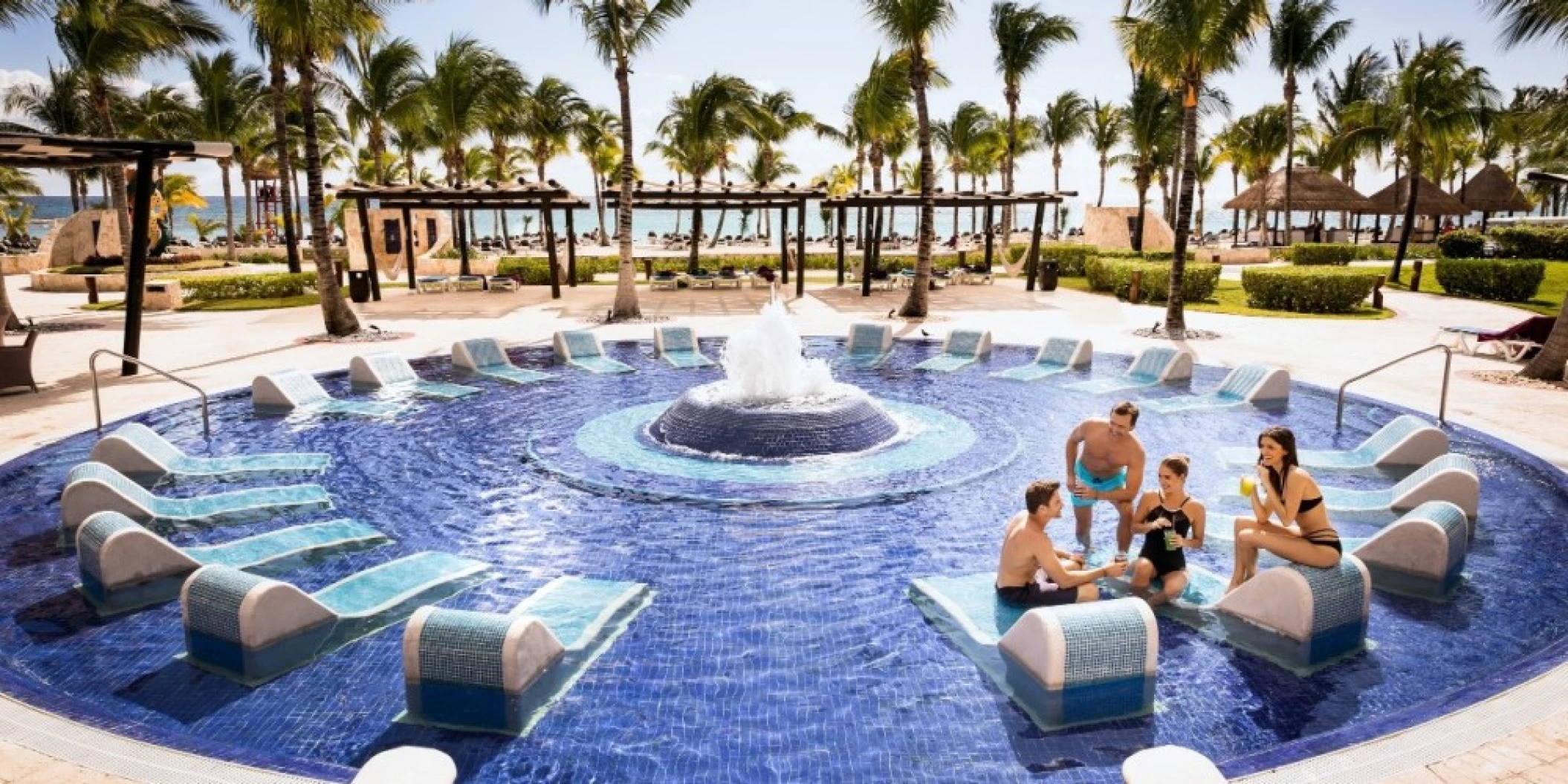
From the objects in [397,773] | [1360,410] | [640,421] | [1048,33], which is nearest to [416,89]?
[1048,33]

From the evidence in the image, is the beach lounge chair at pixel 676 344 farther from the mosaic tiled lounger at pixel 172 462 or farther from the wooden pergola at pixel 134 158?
the mosaic tiled lounger at pixel 172 462

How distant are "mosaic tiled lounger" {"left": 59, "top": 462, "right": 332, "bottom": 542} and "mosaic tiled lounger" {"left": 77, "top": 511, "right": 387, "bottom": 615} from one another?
1.06 m

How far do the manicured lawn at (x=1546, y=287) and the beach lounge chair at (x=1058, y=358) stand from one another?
16122 mm

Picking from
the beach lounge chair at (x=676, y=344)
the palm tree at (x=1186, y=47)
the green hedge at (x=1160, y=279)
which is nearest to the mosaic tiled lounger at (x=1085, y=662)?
the beach lounge chair at (x=676, y=344)

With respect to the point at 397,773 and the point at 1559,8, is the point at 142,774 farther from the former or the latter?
the point at 1559,8

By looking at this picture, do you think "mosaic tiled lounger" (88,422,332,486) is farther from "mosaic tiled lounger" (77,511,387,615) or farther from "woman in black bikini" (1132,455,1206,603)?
"woman in black bikini" (1132,455,1206,603)

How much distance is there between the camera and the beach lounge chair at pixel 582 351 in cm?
1829

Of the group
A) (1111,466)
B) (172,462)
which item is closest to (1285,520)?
(1111,466)

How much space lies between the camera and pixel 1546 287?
30703mm

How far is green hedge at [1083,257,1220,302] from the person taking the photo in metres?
27.5

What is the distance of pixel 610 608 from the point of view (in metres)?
7.23

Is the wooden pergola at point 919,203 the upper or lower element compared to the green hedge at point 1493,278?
upper

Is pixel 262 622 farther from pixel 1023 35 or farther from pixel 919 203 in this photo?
pixel 1023 35

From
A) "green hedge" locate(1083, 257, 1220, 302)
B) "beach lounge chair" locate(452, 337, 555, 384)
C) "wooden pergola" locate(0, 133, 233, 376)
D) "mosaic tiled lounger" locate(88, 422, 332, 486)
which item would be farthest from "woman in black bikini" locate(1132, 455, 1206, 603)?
"green hedge" locate(1083, 257, 1220, 302)
